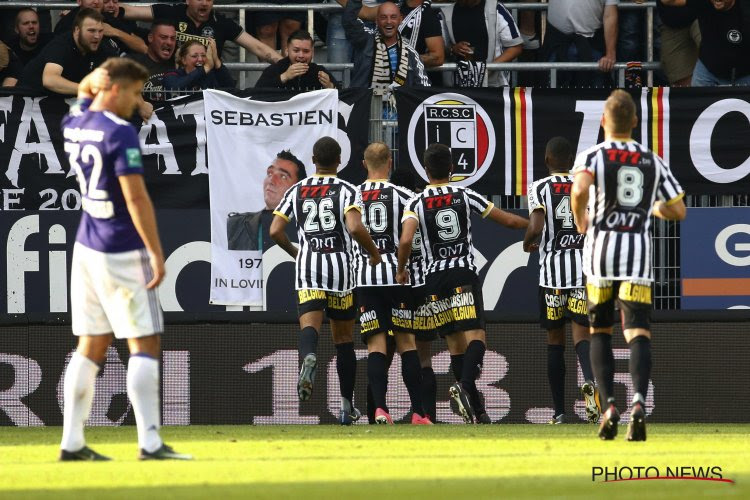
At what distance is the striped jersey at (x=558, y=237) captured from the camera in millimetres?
11391

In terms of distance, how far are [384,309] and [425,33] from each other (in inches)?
156

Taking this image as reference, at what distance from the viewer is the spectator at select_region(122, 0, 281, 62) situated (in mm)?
14570

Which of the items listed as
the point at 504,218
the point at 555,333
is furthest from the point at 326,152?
the point at 555,333

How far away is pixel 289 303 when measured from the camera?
43.6 feet

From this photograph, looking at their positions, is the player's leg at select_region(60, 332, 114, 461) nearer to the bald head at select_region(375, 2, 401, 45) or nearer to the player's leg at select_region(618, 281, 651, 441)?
the player's leg at select_region(618, 281, 651, 441)

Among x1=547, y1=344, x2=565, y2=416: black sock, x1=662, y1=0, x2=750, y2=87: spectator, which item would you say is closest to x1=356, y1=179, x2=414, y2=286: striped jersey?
x1=547, y1=344, x2=565, y2=416: black sock

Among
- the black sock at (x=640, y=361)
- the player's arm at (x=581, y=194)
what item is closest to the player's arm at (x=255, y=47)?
the player's arm at (x=581, y=194)

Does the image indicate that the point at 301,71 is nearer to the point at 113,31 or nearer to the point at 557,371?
the point at 113,31

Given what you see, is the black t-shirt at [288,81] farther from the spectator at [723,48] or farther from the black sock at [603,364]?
the black sock at [603,364]

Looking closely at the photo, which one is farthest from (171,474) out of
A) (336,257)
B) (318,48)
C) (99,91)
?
(318,48)

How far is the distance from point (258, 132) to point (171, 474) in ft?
22.4

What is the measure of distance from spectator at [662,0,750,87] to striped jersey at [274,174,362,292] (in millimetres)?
4778

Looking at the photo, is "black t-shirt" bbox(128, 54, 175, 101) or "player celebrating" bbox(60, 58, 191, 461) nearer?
"player celebrating" bbox(60, 58, 191, 461)

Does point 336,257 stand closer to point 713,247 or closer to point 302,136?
point 302,136
